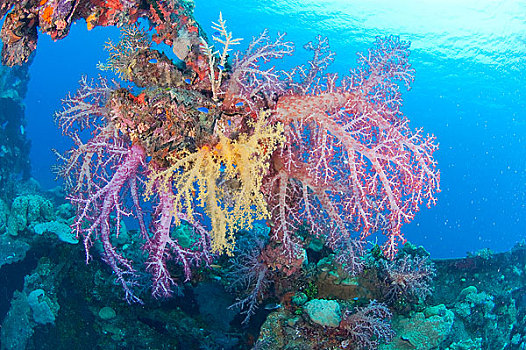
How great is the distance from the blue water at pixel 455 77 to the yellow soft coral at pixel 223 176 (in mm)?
16775

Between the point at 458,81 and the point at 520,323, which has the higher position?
the point at 458,81

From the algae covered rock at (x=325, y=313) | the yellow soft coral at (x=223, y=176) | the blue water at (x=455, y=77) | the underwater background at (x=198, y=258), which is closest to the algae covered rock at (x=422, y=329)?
the underwater background at (x=198, y=258)

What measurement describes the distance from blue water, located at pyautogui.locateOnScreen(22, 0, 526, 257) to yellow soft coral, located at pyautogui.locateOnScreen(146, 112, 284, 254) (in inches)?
660

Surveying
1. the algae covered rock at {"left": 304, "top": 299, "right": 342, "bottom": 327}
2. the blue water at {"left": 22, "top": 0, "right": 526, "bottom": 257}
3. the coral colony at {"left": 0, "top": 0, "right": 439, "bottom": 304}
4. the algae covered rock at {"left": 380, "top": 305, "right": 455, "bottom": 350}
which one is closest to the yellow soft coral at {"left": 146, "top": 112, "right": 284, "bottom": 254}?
the coral colony at {"left": 0, "top": 0, "right": 439, "bottom": 304}

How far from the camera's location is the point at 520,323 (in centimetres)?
736

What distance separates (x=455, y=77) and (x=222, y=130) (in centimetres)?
4503

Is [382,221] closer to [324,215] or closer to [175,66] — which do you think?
[324,215]

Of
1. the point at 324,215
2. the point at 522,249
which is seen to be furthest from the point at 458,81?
the point at 324,215

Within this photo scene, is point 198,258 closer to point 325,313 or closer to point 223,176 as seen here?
point 223,176

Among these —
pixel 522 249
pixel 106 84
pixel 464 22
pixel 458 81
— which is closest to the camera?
pixel 106 84

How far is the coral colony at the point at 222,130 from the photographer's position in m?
3.77

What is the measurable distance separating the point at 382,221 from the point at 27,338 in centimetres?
910

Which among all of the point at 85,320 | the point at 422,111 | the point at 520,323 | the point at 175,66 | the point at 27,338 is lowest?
the point at 27,338

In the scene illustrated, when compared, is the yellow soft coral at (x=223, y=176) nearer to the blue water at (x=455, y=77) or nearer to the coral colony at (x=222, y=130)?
the coral colony at (x=222, y=130)
